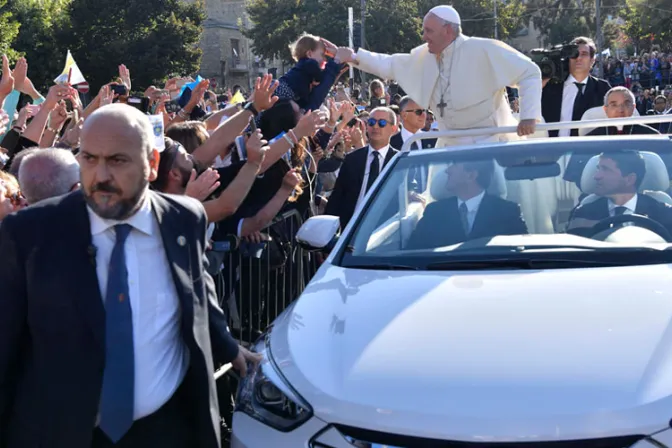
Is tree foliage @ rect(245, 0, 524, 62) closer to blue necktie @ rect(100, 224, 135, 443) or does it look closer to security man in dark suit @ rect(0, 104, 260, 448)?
security man in dark suit @ rect(0, 104, 260, 448)

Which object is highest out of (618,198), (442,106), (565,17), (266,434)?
(565,17)

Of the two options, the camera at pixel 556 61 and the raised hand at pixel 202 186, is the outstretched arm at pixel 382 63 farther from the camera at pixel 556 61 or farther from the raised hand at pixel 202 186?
the raised hand at pixel 202 186

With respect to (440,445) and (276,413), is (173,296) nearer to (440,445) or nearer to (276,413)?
(276,413)

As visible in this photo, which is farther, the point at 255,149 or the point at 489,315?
the point at 255,149

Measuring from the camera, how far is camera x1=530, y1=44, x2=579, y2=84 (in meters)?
8.52

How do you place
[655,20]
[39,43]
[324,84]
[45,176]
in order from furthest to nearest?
[655,20] → [39,43] → [324,84] → [45,176]

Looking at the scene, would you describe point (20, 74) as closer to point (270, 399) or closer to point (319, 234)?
point (319, 234)

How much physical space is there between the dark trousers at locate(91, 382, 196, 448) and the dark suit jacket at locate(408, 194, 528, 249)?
152 centimetres

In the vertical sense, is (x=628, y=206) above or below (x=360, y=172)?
above

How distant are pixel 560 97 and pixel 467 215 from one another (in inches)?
201

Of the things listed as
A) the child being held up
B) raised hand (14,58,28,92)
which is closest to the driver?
the child being held up

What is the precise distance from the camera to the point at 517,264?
3.75 m

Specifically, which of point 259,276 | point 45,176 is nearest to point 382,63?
point 259,276

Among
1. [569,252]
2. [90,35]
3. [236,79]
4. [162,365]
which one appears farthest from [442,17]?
[236,79]
